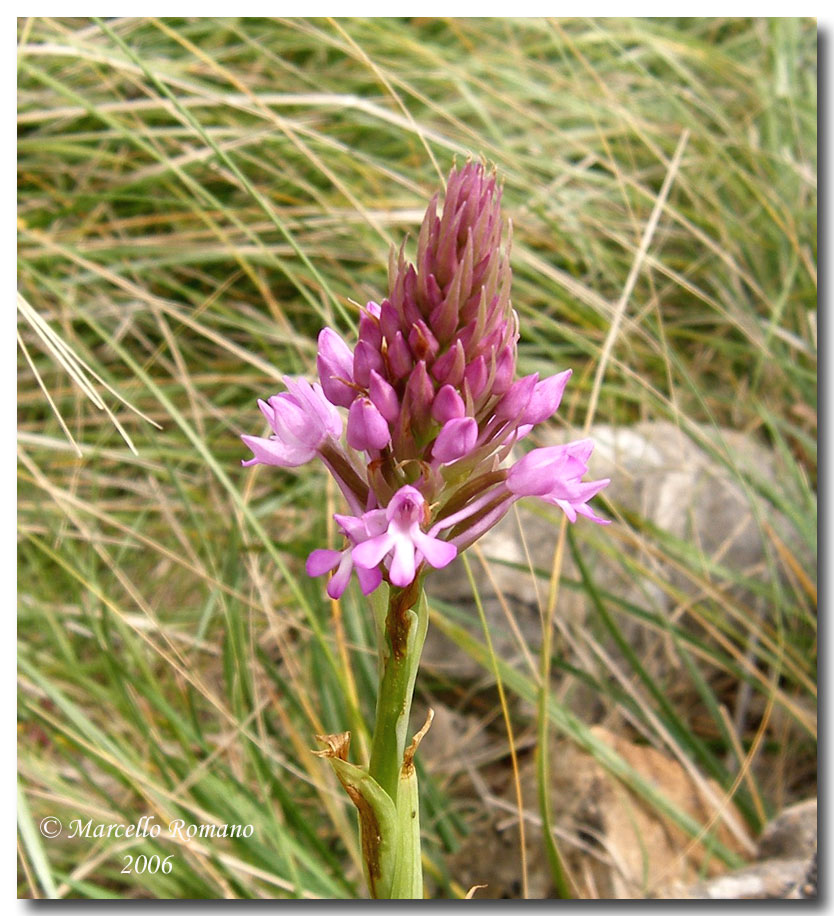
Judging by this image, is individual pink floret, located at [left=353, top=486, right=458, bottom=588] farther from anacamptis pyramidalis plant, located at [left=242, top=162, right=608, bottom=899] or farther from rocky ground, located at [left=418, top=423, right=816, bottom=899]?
rocky ground, located at [left=418, top=423, right=816, bottom=899]

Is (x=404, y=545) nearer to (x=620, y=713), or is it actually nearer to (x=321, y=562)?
(x=321, y=562)

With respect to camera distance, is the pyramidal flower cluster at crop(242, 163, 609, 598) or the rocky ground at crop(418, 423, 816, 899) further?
the rocky ground at crop(418, 423, 816, 899)

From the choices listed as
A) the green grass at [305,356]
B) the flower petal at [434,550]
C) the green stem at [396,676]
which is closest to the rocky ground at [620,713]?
the green grass at [305,356]

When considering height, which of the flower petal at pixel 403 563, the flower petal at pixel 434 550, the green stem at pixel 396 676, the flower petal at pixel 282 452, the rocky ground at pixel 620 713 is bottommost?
the rocky ground at pixel 620 713

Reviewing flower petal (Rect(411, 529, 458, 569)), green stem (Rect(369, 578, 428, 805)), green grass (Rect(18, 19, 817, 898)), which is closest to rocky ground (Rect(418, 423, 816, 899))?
green grass (Rect(18, 19, 817, 898))

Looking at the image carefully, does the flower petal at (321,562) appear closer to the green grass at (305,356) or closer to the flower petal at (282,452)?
the flower petal at (282,452)

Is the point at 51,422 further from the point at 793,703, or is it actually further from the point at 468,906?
the point at 793,703
